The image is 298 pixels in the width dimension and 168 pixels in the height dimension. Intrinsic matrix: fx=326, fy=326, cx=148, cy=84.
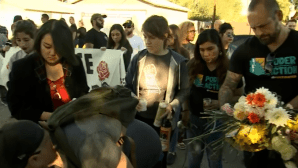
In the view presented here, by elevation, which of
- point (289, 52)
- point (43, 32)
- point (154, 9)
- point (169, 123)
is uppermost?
point (154, 9)

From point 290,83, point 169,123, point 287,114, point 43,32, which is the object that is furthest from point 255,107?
point 43,32

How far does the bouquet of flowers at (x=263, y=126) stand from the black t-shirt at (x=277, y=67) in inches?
14.5

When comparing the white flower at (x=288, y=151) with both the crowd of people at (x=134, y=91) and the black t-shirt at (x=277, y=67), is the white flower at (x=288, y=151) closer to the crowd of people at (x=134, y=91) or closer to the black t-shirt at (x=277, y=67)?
the crowd of people at (x=134, y=91)

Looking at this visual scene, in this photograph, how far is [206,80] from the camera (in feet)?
13.0

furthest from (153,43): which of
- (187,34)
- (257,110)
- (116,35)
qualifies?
(116,35)

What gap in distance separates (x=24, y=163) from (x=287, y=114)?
81.0 inches

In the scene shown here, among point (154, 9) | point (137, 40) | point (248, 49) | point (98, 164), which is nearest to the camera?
point (98, 164)

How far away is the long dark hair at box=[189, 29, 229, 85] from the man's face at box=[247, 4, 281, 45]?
69cm

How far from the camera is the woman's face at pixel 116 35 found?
24.1ft

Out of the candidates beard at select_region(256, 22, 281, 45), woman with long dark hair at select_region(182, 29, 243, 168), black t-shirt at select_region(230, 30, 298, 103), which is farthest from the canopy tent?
beard at select_region(256, 22, 281, 45)

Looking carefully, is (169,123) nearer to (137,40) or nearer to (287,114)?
(287,114)

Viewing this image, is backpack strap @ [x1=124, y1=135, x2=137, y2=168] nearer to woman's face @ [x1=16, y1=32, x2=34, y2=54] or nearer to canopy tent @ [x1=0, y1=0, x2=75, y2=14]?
woman's face @ [x1=16, y1=32, x2=34, y2=54]

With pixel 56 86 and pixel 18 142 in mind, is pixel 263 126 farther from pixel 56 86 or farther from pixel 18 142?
pixel 18 142

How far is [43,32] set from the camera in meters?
2.81
